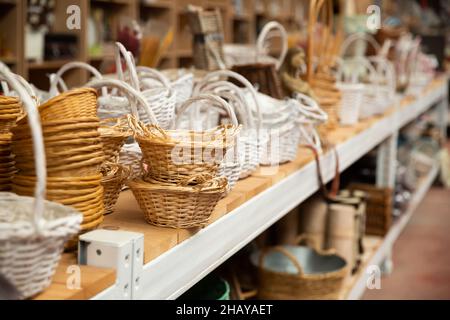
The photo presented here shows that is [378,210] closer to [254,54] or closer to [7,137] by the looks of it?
[254,54]

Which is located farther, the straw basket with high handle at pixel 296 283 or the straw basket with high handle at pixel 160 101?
the straw basket with high handle at pixel 296 283

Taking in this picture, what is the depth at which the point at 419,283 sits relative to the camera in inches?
149

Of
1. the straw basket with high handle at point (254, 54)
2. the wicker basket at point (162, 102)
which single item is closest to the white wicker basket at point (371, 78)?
the straw basket with high handle at point (254, 54)

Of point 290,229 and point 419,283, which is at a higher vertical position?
point 290,229

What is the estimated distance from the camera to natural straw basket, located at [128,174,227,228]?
54.8 inches

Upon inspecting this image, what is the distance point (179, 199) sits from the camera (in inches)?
55.3

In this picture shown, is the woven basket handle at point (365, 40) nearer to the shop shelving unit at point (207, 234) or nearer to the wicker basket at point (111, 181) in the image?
the shop shelving unit at point (207, 234)

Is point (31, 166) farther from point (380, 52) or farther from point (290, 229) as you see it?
point (380, 52)

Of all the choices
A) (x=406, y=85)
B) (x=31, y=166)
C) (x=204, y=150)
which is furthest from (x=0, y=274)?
(x=406, y=85)

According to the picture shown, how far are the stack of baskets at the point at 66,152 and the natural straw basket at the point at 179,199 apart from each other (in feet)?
0.54

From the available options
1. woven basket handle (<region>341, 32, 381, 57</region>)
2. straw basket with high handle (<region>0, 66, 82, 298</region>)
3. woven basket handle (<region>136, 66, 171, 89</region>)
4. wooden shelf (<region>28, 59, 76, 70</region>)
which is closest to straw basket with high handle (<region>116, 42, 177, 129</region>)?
woven basket handle (<region>136, 66, 171, 89</region>)

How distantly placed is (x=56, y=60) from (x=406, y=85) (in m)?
2.31

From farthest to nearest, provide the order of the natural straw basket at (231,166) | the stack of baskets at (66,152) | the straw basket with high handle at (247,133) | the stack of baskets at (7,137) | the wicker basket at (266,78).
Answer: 1. the wicker basket at (266,78)
2. the straw basket with high handle at (247,133)
3. the natural straw basket at (231,166)
4. the stack of baskets at (7,137)
5. the stack of baskets at (66,152)

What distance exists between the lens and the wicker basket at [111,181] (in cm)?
148
